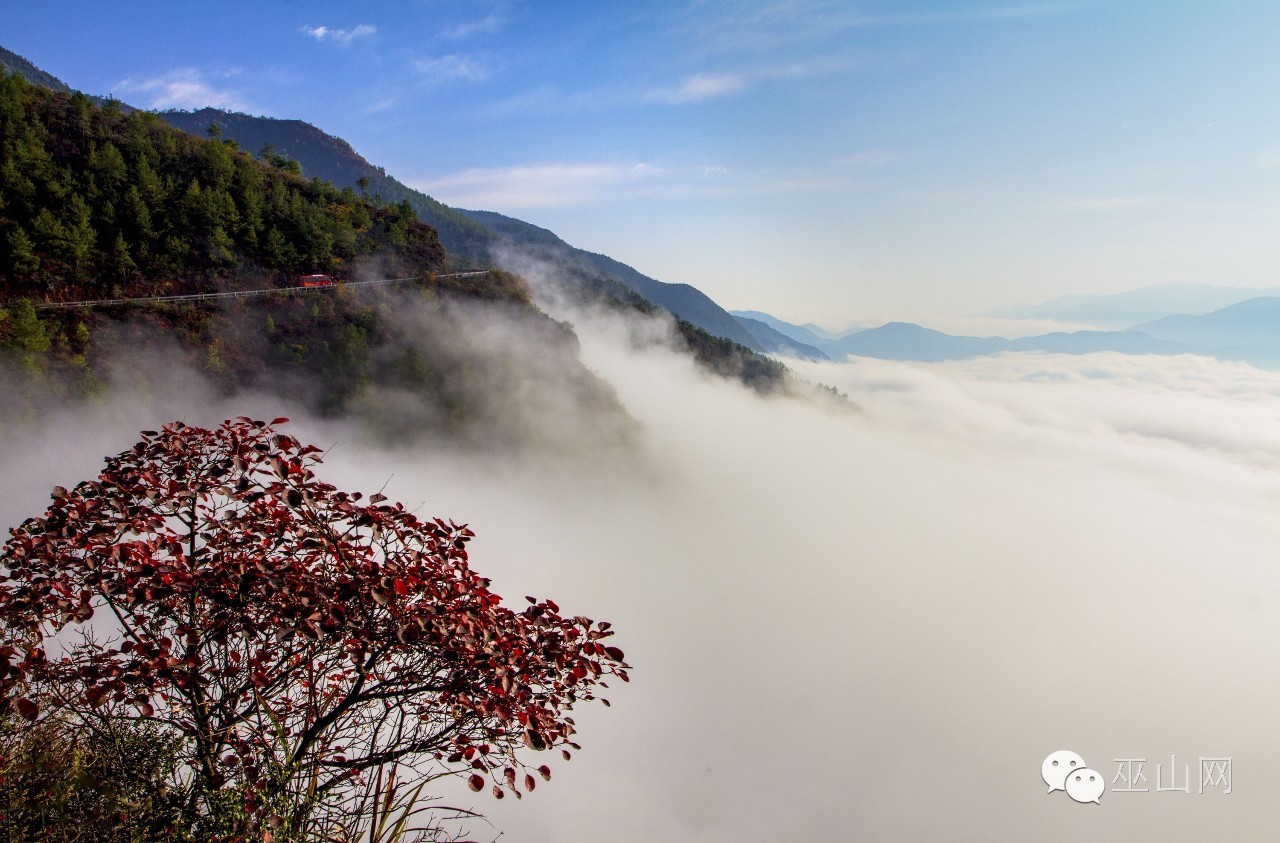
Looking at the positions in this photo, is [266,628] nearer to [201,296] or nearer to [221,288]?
[201,296]

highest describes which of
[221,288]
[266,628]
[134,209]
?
[134,209]

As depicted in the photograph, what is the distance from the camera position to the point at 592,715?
62.4 metres

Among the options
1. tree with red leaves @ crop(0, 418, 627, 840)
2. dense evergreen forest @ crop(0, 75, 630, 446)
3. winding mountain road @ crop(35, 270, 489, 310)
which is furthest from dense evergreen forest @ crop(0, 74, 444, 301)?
tree with red leaves @ crop(0, 418, 627, 840)

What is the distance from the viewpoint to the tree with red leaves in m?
4.29

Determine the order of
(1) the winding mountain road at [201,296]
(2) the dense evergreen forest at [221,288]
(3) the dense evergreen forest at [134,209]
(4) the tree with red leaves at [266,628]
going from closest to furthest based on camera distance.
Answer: (4) the tree with red leaves at [266,628]
(2) the dense evergreen forest at [221,288]
(1) the winding mountain road at [201,296]
(3) the dense evergreen forest at [134,209]

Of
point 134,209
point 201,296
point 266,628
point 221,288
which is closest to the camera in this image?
point 266,628

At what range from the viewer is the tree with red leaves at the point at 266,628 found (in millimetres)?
4285

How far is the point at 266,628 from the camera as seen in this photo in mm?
4664

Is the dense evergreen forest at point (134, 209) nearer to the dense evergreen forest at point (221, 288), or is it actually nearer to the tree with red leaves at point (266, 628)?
the dense evergreen forest at point (221, 288)

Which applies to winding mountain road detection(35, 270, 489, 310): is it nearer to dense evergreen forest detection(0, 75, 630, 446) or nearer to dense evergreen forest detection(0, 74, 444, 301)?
dense evergreen forest detection(0, 75, 630, 446)

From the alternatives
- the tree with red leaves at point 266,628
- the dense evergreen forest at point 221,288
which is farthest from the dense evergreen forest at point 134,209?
the tree with red leaves at point 266,628

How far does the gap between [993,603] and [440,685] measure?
156m

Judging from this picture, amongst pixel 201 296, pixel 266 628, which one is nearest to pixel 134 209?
pixel 201 296

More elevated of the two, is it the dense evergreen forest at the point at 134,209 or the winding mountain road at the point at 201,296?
the dense evergreen forest at the point at 134,209
